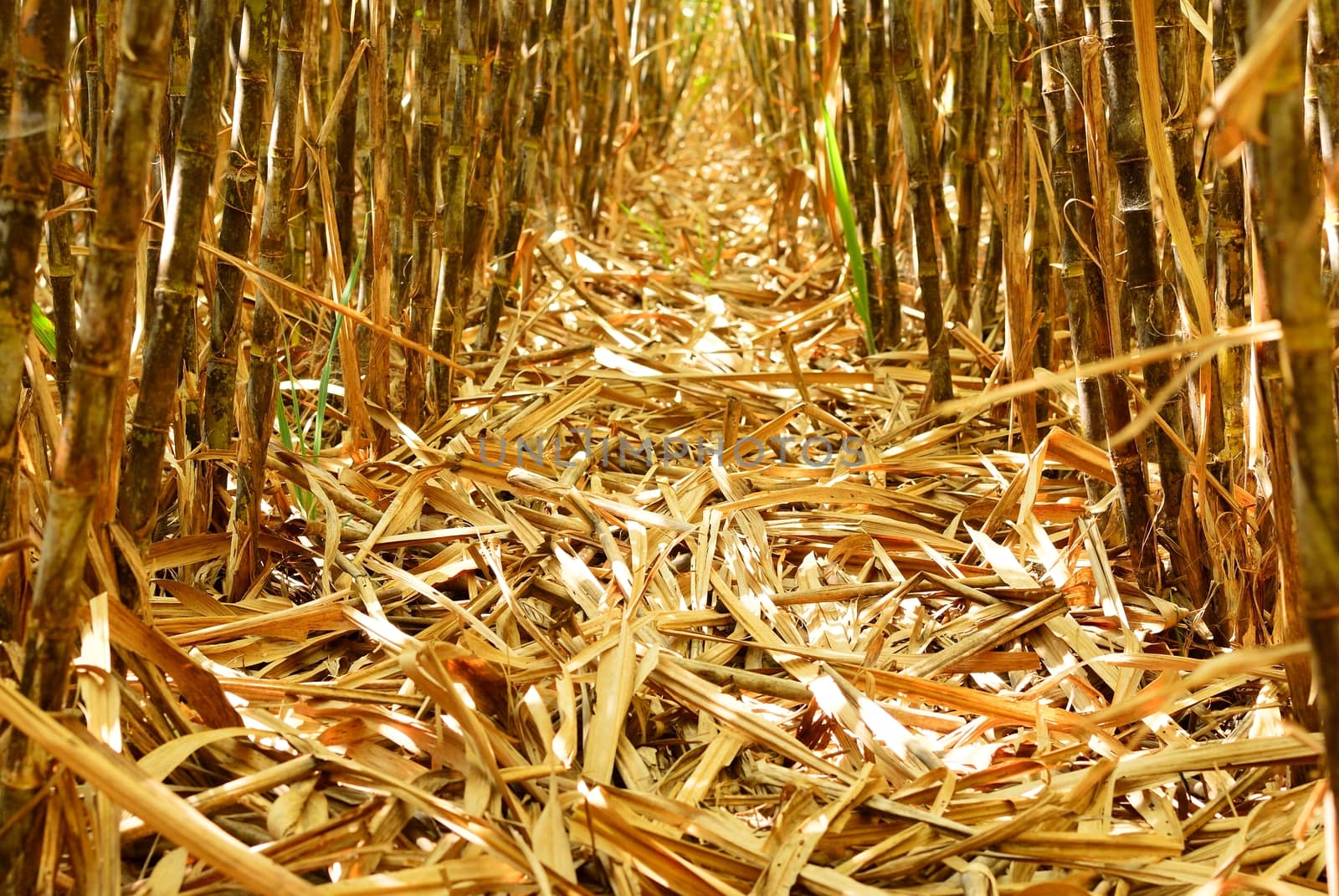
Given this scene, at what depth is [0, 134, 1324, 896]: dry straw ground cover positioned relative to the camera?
528mm

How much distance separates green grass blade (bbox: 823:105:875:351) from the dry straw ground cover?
318mm

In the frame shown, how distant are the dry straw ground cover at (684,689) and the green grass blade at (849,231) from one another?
1.04ft

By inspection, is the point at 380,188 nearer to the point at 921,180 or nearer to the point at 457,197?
the point at 457,197

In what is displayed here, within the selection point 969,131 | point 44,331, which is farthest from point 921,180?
point 44,331

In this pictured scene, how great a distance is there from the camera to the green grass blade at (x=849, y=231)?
56.7 inches

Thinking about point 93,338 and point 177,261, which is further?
point 177,261

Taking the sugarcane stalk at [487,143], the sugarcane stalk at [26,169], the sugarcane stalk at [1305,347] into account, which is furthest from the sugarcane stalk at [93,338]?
the sugarcane stalk at [487,143]

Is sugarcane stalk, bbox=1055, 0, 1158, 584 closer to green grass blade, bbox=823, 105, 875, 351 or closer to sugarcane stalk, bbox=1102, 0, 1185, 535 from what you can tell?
sugarcane stalk, bbox=1102, 0, 1185, 535

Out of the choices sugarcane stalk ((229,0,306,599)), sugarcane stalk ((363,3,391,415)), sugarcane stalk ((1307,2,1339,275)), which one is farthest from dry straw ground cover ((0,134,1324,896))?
sugarcane stalk ((1307,2,1339,275))

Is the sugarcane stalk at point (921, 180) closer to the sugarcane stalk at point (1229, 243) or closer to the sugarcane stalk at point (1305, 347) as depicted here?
the sugarcane stalk at point (1229, 243)

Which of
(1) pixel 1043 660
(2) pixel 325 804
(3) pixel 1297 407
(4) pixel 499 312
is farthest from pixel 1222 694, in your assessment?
(4) pixel 499 312

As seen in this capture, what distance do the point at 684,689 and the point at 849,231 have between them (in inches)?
35.8

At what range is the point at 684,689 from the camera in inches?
26.8

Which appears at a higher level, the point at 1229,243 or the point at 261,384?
the point at 1229,243
